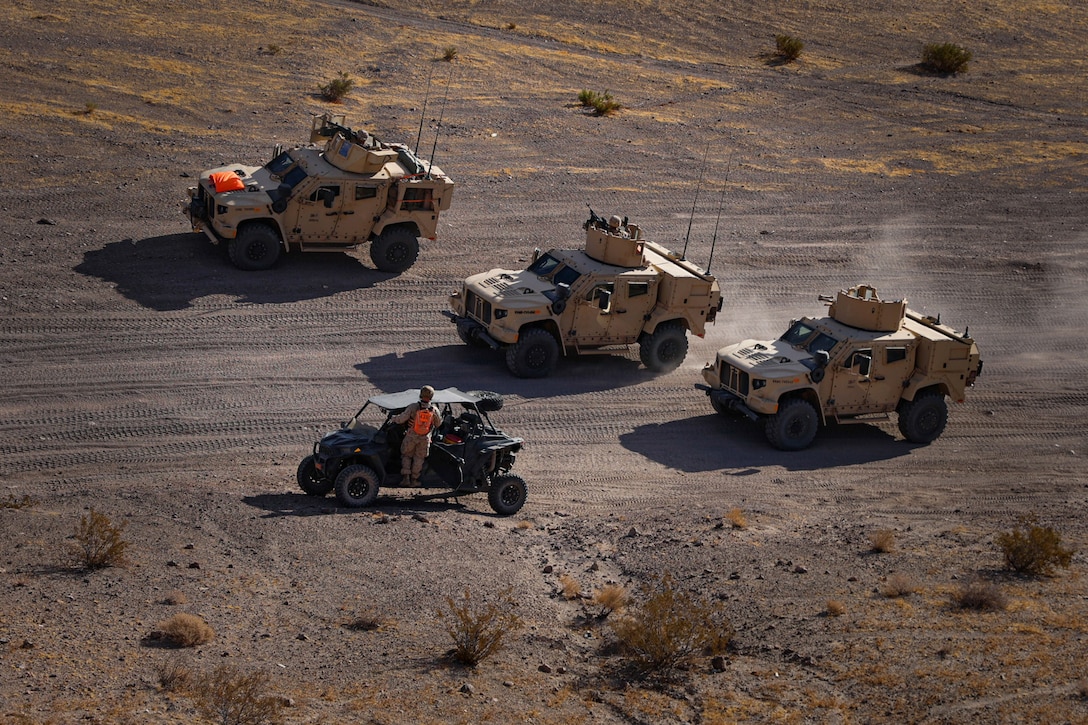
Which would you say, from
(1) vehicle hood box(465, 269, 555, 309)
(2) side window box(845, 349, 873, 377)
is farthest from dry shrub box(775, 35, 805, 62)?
(2) side window box(845, 349, 873, 377)

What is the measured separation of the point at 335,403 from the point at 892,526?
806cm

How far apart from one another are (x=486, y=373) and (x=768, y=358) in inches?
174

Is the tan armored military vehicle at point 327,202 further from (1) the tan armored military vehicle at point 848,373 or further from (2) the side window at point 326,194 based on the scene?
(1) the tan armored military vehicle at point 848,373

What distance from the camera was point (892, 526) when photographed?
1723 centimetres

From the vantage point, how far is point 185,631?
11984 mm

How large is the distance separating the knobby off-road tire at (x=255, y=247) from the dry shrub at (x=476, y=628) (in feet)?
41.6

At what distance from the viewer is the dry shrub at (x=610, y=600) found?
13.8m

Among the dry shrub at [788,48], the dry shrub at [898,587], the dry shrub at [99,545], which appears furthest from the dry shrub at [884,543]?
the dry shrub at [788,48]

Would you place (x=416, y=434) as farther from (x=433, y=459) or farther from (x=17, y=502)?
(x=17, y=502)

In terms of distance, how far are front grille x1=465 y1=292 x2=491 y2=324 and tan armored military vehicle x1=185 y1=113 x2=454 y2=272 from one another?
388cm

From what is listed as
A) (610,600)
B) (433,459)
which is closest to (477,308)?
(433,459)

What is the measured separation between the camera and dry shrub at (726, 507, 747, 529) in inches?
653

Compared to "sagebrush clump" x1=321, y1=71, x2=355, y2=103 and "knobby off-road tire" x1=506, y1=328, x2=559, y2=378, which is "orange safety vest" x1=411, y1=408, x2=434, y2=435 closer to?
"knobby off-road tire" x1=506, y1=328, x2=559, y2=378

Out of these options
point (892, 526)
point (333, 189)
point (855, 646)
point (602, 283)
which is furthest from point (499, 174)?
point (855, 646)
